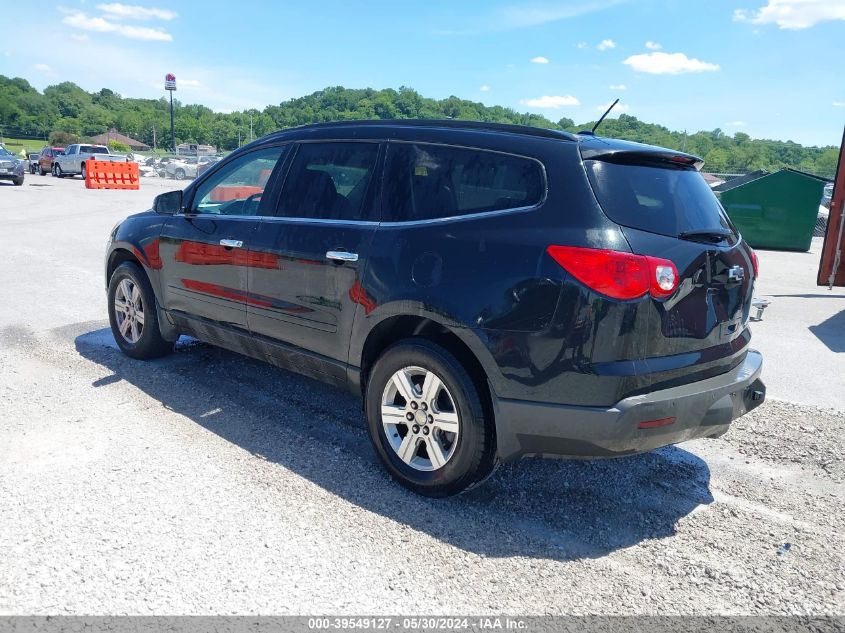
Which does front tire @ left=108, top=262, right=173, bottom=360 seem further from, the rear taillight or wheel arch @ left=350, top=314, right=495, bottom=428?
the rear taillight

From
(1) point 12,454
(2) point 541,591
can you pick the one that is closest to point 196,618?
(2) point 541,591

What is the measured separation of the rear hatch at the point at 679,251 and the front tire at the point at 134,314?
3642mm

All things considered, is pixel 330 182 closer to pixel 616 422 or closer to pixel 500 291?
pixel 500 291

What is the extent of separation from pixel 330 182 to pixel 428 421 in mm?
1577

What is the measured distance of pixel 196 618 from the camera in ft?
8.05

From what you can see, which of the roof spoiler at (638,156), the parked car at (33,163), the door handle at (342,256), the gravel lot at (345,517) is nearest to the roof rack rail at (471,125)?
the roof spoiler at (638,156)

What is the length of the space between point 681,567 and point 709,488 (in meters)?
0.88

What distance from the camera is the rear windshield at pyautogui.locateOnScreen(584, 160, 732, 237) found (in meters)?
2.96

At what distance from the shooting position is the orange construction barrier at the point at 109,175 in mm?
27891

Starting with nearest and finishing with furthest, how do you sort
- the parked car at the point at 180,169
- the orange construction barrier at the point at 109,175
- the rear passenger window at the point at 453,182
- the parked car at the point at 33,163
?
the rear passenger window at the point at 453,182 < the orange construction barrier at the point at 109,175 < the parked car at the point at 180,169 < the parked car at the point at 33,163

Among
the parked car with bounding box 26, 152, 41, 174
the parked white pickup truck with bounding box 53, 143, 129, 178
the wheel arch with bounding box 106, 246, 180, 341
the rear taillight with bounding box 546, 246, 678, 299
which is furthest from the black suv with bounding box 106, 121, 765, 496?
the parked car with bounding box 26, 152, 41, 174

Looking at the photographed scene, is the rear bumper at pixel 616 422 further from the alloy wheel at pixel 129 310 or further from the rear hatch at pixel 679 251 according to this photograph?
the alloy wheel at pixel 129 310

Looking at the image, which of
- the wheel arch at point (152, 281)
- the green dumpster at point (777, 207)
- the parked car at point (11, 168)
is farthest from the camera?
the parked car at point (11, 168)

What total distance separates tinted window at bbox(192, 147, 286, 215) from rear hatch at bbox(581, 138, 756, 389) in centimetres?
218
